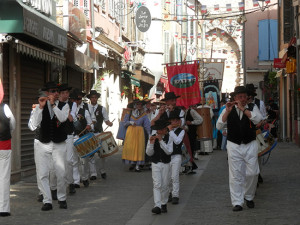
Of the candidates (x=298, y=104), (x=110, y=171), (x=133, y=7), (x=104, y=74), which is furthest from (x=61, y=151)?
(x=133, y=7)

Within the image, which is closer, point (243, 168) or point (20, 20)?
point (243, 168)

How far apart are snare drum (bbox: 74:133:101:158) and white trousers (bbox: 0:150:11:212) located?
3.01 m

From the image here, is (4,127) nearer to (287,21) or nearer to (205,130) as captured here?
(205,130)

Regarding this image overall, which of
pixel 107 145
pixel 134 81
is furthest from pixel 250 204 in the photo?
pixel 134 81

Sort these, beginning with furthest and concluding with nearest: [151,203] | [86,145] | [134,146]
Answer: [134,146]
[86,145]
[151,203]

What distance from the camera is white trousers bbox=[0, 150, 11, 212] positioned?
9.49 meters

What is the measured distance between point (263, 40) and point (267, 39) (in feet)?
0.92

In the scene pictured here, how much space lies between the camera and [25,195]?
1192cm

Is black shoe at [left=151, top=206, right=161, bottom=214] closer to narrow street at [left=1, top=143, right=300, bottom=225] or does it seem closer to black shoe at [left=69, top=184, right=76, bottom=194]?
narrow street at [left=1, top=143, right=300, bottom=225]

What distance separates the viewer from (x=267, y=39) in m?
46.9

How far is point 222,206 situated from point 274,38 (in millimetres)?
37478

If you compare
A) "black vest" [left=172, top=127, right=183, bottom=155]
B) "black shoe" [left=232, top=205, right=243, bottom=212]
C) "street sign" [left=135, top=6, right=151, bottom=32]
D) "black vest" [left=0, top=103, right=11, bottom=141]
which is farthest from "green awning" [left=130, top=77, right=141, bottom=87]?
"black vest" [left=0, top=103, right=11, bottom=141]

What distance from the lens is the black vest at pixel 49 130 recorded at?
1029 centimetres

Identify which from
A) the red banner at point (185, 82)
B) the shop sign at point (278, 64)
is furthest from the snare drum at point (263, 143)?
the shop sign at point (278, 64)
